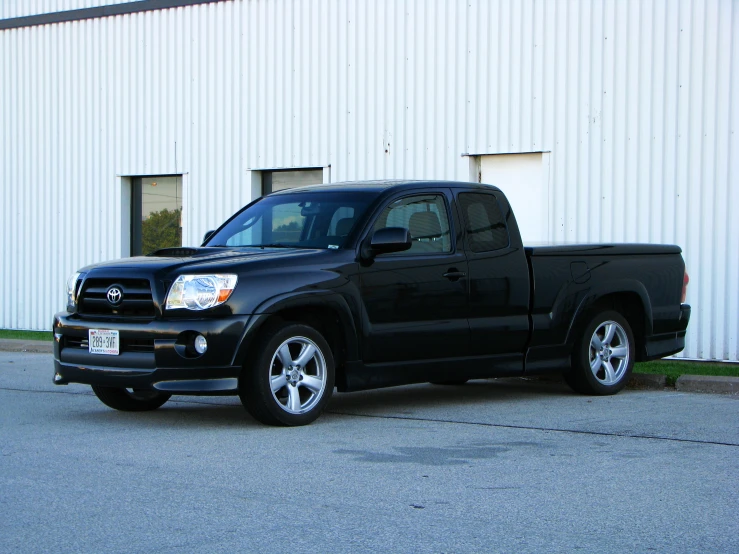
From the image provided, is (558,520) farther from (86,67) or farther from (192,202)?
(86,67)

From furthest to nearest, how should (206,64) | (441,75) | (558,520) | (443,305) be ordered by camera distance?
(206,64), (441,75), (443,305), (558,520)

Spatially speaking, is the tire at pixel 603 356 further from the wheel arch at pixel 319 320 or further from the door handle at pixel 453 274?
the wheel arch at pixel 319 320

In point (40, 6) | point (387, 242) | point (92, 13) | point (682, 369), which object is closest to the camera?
point (387, 242)

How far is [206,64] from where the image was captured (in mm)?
17453

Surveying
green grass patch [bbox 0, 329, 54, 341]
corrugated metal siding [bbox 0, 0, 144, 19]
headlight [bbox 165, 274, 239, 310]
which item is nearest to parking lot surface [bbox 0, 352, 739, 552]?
headlight [bbox 165, 274, 239, 310]

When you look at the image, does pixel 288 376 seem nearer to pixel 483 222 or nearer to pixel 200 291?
pixel 200 291

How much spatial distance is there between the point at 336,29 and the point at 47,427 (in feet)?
30.0

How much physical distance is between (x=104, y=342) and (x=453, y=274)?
2743 millimetres

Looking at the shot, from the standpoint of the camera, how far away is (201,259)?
27.9 ft

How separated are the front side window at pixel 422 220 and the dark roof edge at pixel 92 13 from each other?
29.3 feet

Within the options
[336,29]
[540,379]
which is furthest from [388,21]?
[540,379]

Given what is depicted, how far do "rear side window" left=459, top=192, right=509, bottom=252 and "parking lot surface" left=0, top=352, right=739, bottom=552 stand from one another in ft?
4.41

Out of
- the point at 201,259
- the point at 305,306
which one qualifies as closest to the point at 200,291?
the point at 201,259

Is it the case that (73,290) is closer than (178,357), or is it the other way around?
(178,357)
